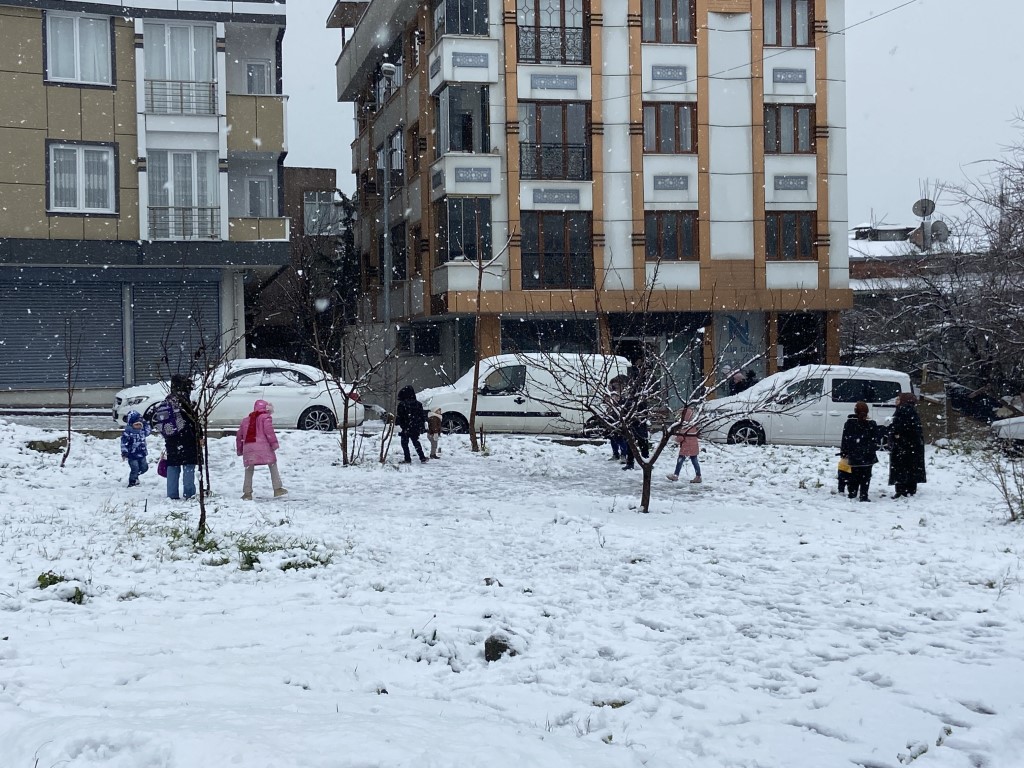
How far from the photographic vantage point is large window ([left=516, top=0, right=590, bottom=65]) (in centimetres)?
3191

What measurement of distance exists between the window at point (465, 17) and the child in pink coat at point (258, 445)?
2048 centimetres

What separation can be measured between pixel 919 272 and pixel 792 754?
1028 inches

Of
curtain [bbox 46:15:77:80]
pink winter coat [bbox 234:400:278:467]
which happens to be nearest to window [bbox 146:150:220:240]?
curtain [bbox 46:15:77:80]

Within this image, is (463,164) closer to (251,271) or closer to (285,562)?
(251,271)

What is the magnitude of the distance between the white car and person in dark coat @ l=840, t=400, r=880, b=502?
10132 millimetres

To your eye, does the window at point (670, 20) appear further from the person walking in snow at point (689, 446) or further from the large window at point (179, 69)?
the person walking in snow at point (689, 446)

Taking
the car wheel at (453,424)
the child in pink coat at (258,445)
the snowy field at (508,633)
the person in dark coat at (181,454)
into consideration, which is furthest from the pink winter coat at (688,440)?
the car wheel at (453,424)

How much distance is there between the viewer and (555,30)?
32062 millimetres

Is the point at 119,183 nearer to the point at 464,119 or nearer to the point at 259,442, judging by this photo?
the point at 464,119

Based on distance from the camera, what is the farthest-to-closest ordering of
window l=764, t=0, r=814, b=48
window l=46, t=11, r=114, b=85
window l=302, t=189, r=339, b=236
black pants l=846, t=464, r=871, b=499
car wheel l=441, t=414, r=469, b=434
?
window l=302, t=189, r=339, b=236
window l=764, t=0, r=814, b=48
window l=46, t=11, r=114, b=85
car wheel l=441, t=414, r=469, b=434
black pants l=846, t=464, r=871, b=499

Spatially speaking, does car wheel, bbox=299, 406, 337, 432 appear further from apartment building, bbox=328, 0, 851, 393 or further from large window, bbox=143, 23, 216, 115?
large window, bbox=143, 23, 216, 115

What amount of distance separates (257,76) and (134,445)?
17861mm

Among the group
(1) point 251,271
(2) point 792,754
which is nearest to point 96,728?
(2) point 792,754

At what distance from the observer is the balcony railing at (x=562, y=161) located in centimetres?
3192
